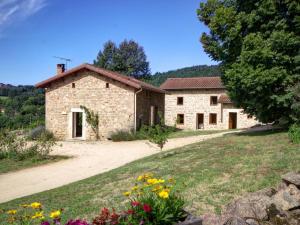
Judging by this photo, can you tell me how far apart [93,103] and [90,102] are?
245 mm

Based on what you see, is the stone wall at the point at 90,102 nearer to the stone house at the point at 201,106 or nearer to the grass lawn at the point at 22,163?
the grass lawn at the point at 22,163

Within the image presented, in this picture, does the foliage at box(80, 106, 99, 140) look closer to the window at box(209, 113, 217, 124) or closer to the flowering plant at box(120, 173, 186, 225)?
the window at box(209, 113, 217, 124)

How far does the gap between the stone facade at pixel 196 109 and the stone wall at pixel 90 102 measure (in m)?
11.7

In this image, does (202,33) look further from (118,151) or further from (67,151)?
(67,151)

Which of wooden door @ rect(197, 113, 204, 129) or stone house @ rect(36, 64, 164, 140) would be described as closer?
stone house @ rect(36, 64, 164, 140)

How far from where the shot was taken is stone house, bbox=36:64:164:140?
23.4 m

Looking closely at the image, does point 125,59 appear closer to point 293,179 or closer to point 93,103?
point 93,103

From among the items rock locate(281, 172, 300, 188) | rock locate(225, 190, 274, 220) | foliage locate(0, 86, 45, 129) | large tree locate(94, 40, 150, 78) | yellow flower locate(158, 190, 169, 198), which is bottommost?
rock locate(225, 190, 274, 220)

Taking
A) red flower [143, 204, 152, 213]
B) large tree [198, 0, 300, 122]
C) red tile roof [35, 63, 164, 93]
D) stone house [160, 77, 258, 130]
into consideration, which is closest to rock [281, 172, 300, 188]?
red flower [143, 204, 152, 213]

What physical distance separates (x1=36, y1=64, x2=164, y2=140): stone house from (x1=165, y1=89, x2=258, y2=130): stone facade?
1110 centimetres

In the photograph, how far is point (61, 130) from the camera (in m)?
25.1

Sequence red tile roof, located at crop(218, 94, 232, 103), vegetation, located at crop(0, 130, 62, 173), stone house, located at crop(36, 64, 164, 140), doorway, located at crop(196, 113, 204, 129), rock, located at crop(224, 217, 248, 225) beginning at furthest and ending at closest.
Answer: doorway, located at crop(196, 113, 204, 129)
red tile roof, located at crop(218, 94, 232, 103)
stone house, located at crop(36, 64, 164, 140)
vegetation, located at crop(0, 130, 62, 173)
rock, located at crop(224, 217, 248, 225)

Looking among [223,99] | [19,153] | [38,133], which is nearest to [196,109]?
[223,99]

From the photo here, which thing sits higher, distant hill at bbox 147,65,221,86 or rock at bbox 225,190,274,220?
distant hill at bbox 147,65,221,86
